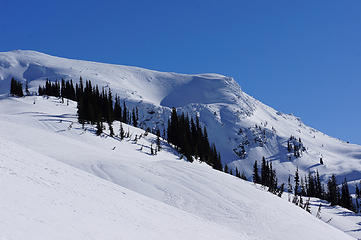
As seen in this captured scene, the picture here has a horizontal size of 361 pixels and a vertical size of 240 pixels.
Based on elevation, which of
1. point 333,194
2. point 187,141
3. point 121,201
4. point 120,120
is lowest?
point 333,194

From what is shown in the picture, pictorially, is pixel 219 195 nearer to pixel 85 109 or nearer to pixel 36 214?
pixel 36 214

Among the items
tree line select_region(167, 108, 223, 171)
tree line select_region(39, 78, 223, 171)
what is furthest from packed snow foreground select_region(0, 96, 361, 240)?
tree line select_region(167, 108, 223, 171)

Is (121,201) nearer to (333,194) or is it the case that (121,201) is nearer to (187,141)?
(187,141)

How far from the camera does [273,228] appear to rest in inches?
933

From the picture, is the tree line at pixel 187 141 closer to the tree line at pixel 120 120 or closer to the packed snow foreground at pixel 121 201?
the tree line at pixel 120 120

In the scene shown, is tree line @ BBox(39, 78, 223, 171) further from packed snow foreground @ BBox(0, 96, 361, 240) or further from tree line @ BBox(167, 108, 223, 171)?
packed snow foreground @ BBox(0, 96, 361, 240)

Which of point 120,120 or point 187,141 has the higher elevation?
point 120,120

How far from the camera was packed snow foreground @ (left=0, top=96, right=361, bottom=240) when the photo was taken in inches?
480

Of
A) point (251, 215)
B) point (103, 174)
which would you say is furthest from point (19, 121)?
point (251, 215)

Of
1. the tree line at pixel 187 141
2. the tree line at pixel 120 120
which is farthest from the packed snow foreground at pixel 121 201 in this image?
the tree line at pixel 187 141

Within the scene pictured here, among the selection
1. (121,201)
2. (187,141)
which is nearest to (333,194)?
(187,141)

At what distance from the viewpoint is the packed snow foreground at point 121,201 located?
40.0 feet

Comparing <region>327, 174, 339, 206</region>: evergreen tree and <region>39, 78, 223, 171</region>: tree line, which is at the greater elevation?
<region>39, 78, 223, 171</region>: tree line

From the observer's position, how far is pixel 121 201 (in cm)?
1872
